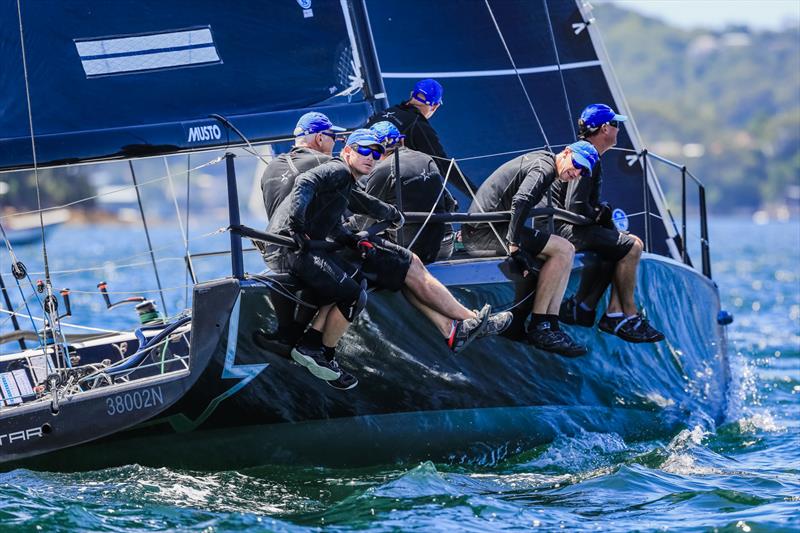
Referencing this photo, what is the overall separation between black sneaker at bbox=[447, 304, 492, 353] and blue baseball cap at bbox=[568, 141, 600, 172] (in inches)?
37.5

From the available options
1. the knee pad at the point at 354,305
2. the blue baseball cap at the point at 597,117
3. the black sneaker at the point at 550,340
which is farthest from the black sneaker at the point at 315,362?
the blue baseball cap at the point at 597,117

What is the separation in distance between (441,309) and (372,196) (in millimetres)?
663

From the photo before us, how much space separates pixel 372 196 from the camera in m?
6.60

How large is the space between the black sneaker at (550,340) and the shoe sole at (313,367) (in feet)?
4.01

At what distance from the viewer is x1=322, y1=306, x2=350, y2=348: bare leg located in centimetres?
637

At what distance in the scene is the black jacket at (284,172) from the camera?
644cm

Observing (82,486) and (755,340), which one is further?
(755,340)

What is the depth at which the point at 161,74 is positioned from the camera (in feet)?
25.2

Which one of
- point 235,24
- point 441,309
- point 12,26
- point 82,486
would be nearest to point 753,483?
point 441,309

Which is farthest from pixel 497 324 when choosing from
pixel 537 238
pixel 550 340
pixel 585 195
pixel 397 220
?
pixel 585 195

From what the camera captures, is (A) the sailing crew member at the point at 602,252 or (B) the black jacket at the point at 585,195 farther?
(A) the sailing crew member at the point at 602,252

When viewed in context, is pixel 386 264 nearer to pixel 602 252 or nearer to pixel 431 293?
pixel 431 293

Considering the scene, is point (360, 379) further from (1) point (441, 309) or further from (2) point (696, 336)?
(2) point (696, 336)

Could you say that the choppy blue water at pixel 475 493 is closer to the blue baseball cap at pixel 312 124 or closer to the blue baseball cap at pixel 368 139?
the blue baseball cap at pixel 312 124
